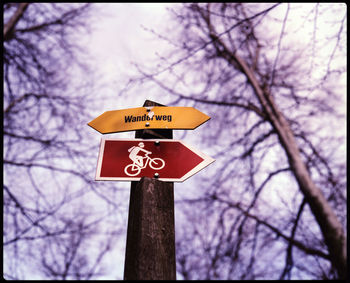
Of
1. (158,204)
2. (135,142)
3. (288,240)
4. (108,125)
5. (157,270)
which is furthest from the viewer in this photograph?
(288,240)

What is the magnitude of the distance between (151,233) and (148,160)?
45 centimetres

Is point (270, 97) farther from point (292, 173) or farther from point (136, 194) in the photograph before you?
point (136, 194)

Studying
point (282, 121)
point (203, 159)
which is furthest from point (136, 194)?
point (282, 121)

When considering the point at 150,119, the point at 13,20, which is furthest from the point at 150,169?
the point at 13,20

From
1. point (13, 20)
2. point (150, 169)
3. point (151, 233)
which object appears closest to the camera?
point (151, 233)

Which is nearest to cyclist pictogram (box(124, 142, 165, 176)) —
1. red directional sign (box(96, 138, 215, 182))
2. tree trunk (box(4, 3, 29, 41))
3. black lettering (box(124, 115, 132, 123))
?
red directional sign (box(96, 138, 215, 182))

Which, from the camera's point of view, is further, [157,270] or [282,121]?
[282,121]

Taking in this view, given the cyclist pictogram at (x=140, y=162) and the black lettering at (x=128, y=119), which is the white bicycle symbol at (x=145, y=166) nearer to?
the cyclist pictogram at (x=140, y=162)

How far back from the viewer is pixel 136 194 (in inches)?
52.9

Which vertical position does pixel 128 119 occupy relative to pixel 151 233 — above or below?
above

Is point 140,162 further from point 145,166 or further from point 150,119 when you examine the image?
point 150,119

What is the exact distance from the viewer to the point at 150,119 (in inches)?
67.4

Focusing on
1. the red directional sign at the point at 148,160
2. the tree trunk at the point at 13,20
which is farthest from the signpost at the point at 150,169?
the tree trunk at the point at 13,20

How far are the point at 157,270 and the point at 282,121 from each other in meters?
4.73
